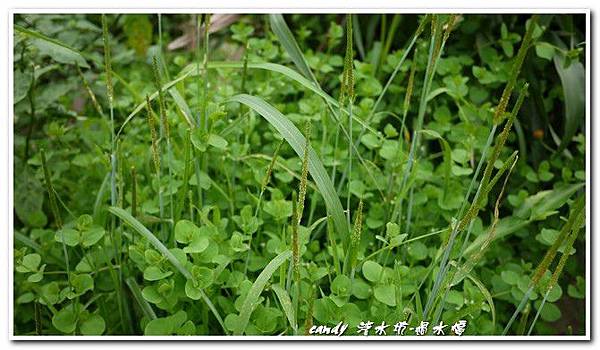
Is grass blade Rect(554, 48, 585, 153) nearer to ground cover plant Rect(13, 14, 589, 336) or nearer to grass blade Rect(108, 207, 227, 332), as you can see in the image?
ground cover plant Rect(13, 14, 589, 336)

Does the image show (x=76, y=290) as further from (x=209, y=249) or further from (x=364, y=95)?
(x=364, y=95)

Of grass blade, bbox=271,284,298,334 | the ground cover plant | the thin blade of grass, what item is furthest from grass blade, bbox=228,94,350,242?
the thin blade of grass

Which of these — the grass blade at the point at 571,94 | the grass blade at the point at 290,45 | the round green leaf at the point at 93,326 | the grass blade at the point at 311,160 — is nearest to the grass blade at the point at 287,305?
the grass blade at the point at 311,160

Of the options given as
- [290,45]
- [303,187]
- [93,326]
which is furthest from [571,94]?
[93,326]

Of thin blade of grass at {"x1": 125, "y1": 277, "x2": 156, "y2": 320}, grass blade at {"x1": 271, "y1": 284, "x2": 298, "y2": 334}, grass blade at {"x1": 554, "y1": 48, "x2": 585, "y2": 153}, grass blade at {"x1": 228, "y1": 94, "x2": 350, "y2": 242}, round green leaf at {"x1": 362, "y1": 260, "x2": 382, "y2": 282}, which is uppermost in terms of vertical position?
grass blade at {"x1": 554, "y1": 48, "x2": 585, "y2": 153}

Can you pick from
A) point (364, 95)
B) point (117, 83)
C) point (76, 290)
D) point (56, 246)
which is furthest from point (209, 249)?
point (117, 83)

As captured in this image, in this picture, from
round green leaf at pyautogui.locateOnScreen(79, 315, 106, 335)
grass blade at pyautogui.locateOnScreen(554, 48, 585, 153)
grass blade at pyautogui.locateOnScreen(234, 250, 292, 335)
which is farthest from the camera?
grass blade at pyautogui.locateOnScreen(554, 48, 585, 153)

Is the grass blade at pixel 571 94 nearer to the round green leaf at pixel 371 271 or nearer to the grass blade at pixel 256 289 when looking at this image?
the round green leaf at pixel 371 271

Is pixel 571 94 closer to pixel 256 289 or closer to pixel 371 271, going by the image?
pixel 371 271

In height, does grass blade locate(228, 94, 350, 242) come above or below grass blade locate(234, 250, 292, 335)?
above
